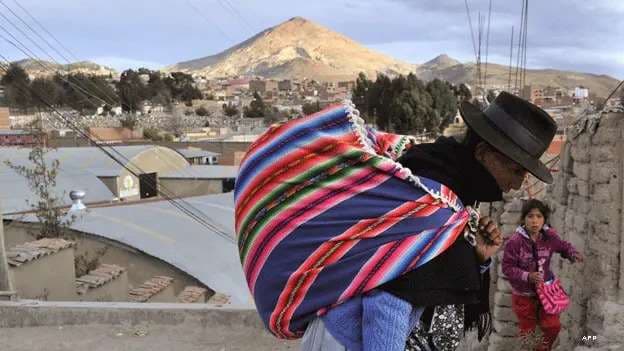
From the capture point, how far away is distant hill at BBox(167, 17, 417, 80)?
144 metres

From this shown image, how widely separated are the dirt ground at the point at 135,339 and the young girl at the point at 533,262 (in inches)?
62.9

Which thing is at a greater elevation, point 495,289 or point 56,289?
point 495,289

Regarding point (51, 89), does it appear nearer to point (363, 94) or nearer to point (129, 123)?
point (129, 123)

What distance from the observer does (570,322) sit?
4.05m

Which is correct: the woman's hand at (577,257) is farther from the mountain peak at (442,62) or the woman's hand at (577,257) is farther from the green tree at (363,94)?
the mountain peak at (442,62)

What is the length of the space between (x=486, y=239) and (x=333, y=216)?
45 cm

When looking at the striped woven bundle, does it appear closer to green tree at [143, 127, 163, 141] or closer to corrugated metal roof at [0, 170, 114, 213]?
corrugated metal roof at [0, 170, 114, 213]

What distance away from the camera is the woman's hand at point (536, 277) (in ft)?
12.1

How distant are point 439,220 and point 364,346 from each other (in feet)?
1.15

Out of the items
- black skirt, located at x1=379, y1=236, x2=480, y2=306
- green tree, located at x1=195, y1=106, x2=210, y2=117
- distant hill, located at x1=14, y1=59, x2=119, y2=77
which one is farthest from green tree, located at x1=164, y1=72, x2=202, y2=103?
black skirt, located at x1=379, y1=236, x2=480, y2=306

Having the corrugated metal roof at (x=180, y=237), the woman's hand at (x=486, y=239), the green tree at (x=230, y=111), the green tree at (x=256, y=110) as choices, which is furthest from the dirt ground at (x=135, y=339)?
the green tree at (x=230, y=111)

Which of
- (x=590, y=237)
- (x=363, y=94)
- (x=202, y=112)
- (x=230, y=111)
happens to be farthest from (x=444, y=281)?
(x=230, y=111)

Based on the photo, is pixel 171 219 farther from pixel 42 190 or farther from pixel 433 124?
pixel 433 124

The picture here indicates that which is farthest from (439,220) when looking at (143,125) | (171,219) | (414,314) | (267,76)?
(267,76)
